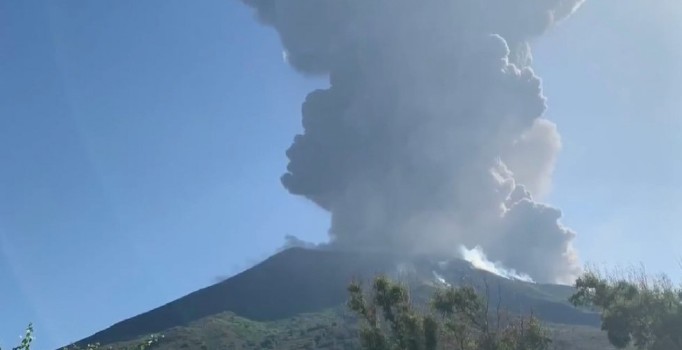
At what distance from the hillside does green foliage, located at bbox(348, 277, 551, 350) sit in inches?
3433

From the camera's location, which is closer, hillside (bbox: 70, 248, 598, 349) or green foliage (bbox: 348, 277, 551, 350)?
green foliage (bbox: 348, 277, 551, 350)

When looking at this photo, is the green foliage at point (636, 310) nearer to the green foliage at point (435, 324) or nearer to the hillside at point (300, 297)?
the green foliage at point (435, 324)

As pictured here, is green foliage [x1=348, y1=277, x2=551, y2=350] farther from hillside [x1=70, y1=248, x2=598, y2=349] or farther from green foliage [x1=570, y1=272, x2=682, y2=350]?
hillside [x1=70, y1=248, x2=598, y2=349]

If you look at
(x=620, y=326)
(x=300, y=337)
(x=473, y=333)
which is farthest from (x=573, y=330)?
(x=473, y=333)

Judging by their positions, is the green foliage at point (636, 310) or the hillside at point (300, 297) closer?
the green foliage at point (636, 310)

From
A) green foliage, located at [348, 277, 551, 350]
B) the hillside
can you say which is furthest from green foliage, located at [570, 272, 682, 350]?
the hillside

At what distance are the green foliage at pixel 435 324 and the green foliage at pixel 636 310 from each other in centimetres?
1088

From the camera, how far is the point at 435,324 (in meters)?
41.1

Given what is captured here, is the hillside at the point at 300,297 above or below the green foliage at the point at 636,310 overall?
above

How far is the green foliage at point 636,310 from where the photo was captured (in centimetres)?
5144

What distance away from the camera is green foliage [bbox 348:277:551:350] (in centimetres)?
4069

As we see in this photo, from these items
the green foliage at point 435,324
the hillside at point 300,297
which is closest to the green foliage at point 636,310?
the green foliage at point 435,324

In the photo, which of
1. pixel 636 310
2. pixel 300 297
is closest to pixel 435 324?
pixel 636 310

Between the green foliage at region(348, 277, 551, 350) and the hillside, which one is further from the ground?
the hillside
